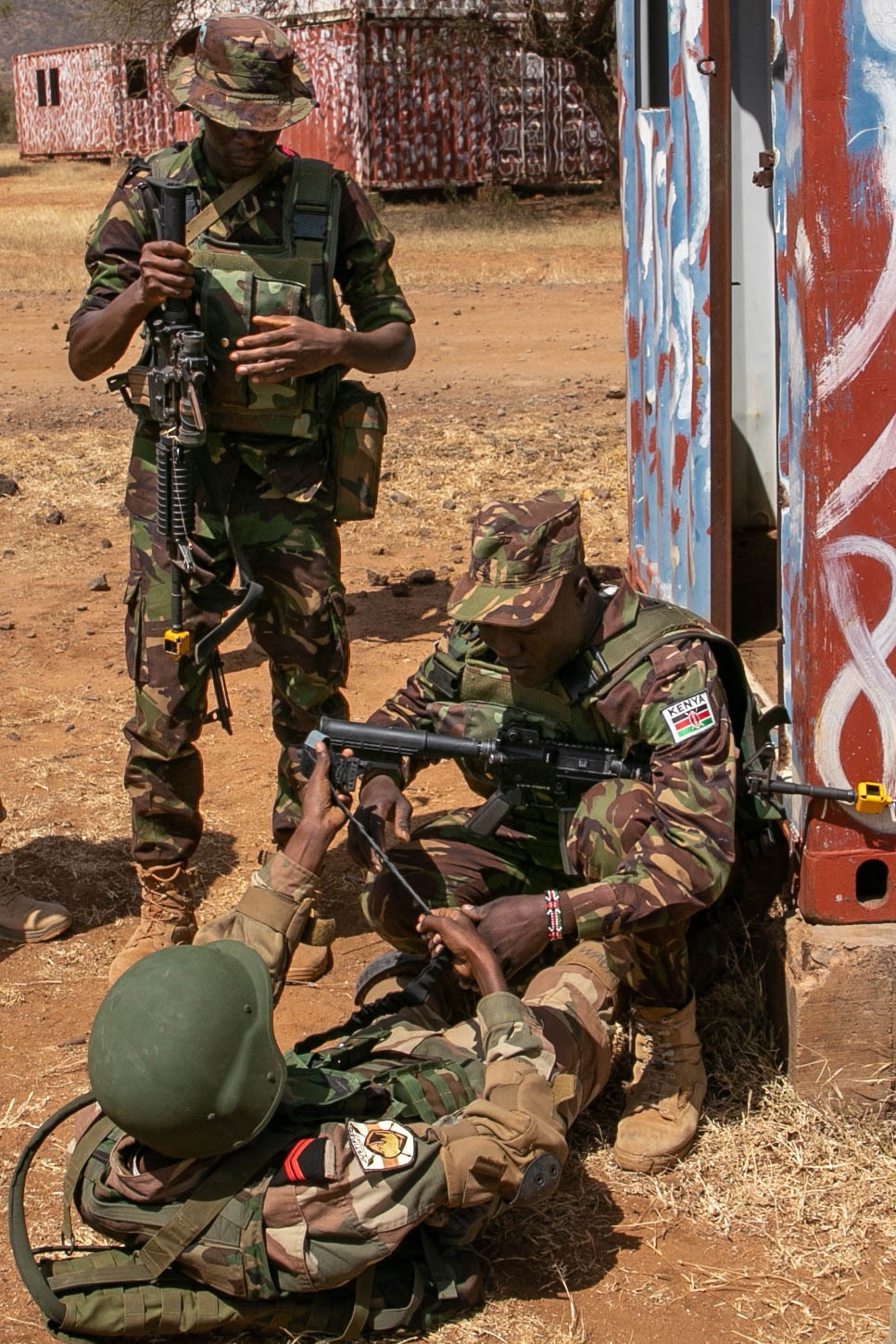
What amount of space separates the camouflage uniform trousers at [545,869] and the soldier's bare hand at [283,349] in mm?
1260

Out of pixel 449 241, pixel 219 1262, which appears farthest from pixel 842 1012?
pixel 449 241

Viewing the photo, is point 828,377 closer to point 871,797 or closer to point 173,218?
point 871,797

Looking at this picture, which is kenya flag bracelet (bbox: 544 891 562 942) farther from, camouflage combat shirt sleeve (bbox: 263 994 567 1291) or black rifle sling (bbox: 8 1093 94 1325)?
black rifle sling (bbox: 8 1093 94 1325)

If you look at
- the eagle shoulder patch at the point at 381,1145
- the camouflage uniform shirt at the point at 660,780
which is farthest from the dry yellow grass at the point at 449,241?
the eagle shoulder patch at the point at 381,1145

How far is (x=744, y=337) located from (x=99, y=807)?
9.80ft

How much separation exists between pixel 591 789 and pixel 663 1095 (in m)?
0.71

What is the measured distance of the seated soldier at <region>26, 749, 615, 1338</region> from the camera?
9.09 ft

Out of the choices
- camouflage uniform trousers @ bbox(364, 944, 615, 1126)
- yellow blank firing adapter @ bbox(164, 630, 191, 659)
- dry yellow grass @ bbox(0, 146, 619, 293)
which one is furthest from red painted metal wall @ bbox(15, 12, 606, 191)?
camouflage uniform trousers @ bbox(364, 944, 615, 1126)

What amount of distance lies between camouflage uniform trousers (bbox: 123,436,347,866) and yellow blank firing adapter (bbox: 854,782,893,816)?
5.16ft

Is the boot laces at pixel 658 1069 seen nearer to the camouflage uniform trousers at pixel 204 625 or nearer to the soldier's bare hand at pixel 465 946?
the soldier's bare hand at pixel 465 946

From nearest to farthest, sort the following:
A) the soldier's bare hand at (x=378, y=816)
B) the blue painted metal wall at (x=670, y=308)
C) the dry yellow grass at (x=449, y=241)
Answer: the soldier's bare hand at (x=378, y=816), the blue painted metal wall at (x=670, y=308), the dry yellow grass at (x=449, y=241)

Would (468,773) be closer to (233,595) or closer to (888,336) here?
(233,595)

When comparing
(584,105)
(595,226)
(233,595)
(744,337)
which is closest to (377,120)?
(584,105)

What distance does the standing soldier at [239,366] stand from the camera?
432 centimetres
